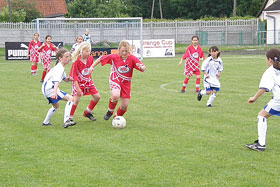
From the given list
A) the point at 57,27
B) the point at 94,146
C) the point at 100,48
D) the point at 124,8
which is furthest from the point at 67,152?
the point at 124,8

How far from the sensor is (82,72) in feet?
33.4

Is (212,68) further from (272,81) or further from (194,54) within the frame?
(272,81)

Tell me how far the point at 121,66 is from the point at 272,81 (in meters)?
3.42

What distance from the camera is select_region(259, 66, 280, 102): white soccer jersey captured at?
7.50 meters

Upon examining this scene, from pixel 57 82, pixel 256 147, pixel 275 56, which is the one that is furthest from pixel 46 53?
pixel 275 56

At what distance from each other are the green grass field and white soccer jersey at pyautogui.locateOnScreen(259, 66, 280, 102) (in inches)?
37.5

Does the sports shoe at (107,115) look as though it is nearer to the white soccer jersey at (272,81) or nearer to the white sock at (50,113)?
the white sock at (50,113)

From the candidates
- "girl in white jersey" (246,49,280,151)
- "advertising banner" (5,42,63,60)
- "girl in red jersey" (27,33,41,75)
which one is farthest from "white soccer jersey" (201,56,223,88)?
"advertising banner" (5,42,63,60)

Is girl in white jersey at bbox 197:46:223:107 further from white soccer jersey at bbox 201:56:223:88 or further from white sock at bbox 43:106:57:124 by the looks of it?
white sock at bbox 43:106:57:124

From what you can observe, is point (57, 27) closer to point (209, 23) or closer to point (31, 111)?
point (209, 23)

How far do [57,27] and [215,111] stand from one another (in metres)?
25.8

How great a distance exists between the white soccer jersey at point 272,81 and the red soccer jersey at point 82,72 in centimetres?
394

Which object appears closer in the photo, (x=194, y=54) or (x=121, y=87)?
(x=121, y=87)

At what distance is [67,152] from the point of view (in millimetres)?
7785
